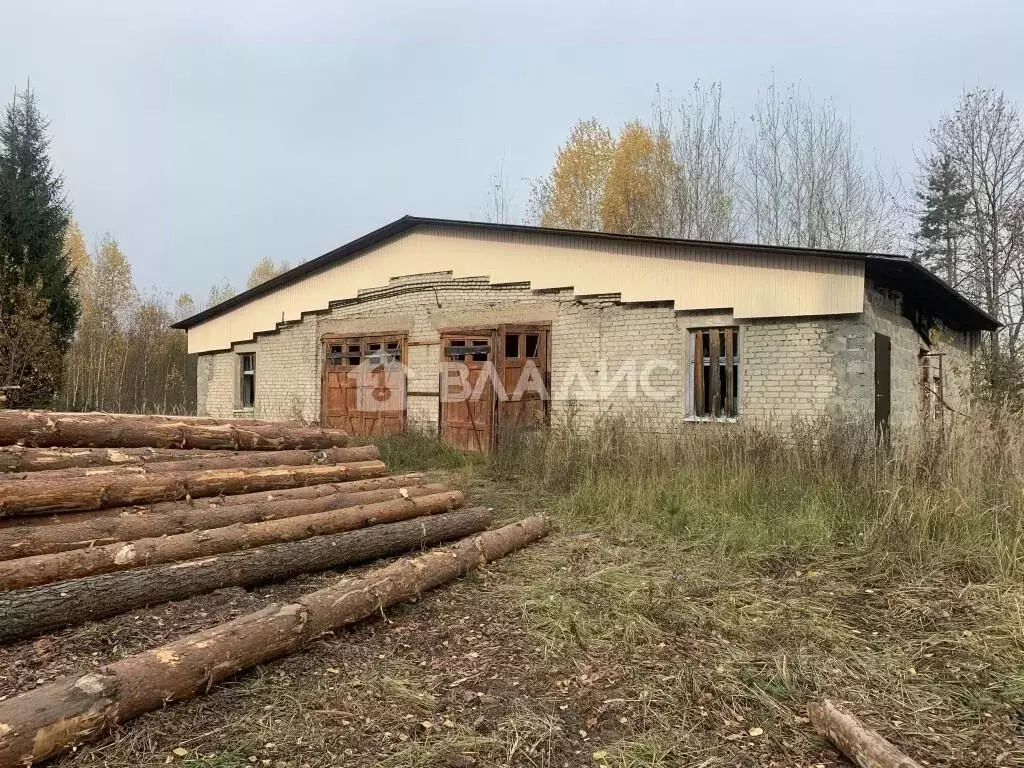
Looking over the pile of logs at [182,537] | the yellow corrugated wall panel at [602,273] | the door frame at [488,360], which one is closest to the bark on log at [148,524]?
the pile of logs at [182,537]

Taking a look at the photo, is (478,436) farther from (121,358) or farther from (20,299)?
(121,358)

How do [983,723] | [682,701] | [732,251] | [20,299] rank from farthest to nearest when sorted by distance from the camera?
[20,299] < [732,251] < [682,701] < [983,723]

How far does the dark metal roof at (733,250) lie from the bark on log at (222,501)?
5.60 m

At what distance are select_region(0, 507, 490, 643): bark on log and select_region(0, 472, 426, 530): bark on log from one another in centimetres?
82

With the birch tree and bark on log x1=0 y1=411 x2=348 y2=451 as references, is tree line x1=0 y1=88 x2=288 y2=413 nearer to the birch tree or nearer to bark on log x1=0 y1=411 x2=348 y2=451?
bark on log x1=0 y1=411 x2=348 y2=451

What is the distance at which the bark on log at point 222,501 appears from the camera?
432 centimetres

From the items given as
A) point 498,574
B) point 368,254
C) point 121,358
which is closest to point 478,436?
point 368,254

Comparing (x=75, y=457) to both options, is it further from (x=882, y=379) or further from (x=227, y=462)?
(x=882, y=379)

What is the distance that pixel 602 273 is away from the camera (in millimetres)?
10477

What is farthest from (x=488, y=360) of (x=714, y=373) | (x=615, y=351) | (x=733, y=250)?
(x=733, y=250)

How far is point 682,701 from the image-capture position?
2928mm

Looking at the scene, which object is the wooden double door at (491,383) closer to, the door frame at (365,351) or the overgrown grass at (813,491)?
the door frame at (365,351)

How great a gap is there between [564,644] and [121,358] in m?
26.7

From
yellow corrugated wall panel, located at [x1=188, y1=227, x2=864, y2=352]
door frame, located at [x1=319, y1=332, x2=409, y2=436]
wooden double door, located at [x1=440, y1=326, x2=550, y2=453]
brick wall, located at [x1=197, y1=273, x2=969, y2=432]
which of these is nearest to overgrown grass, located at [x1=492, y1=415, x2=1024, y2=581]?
brick wall, located at [x1=197, y1=273, x2=969, y2=432]
